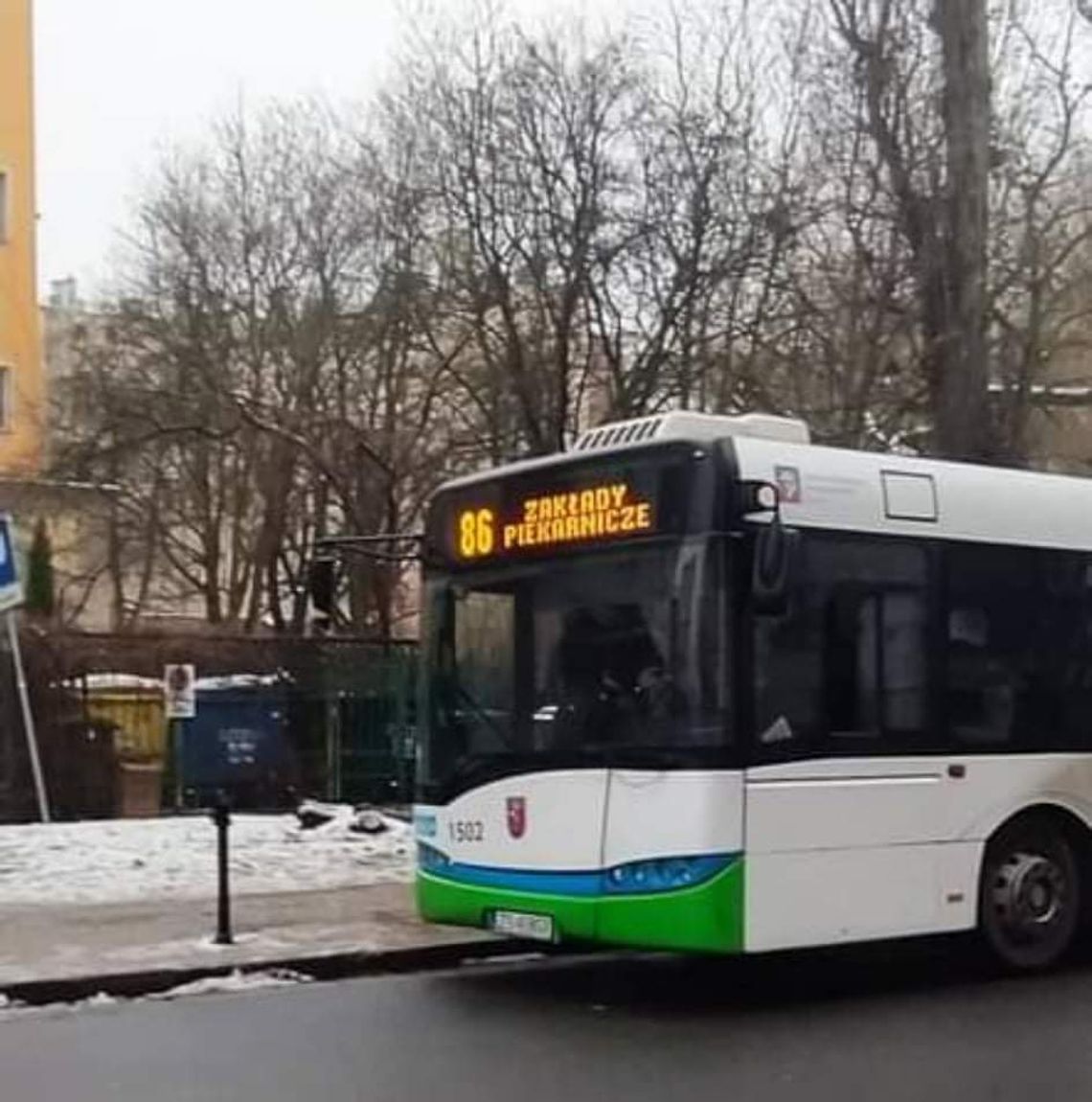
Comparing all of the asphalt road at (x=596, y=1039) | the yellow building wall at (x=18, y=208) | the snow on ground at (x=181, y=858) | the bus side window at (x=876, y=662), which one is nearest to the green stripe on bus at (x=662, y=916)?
the asphalt road at (x=596, y=1039)

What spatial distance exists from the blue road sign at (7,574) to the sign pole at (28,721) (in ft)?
4.71

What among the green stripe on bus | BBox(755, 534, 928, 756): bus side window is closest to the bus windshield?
BBox(755, 534, 928, 756): bus side window

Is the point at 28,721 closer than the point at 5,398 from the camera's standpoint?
Yes

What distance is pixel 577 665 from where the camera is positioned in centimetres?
1156

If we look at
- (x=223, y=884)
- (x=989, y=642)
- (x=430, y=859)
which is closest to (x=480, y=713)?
(x=430, y=859)

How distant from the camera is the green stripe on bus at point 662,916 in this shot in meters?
10.9

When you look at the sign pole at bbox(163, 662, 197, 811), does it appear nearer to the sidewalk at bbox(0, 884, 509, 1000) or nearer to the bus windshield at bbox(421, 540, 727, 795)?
the sidewalk at bbox(0, 884, 509, 1000)

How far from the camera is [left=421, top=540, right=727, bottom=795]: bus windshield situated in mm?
11039

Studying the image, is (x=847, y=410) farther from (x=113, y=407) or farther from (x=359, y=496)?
(x=113, y=407)

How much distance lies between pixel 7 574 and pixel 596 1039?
927 cm

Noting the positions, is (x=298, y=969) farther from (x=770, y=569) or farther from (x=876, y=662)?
(x=770, y=569)

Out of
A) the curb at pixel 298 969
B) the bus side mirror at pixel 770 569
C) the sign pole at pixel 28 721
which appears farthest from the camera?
the sign pole at pixel 28 721

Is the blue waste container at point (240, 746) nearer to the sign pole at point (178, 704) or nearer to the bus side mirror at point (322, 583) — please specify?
the sign pole at point (178, 704)

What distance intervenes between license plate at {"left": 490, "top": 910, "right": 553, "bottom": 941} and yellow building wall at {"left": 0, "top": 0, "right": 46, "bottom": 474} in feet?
111
